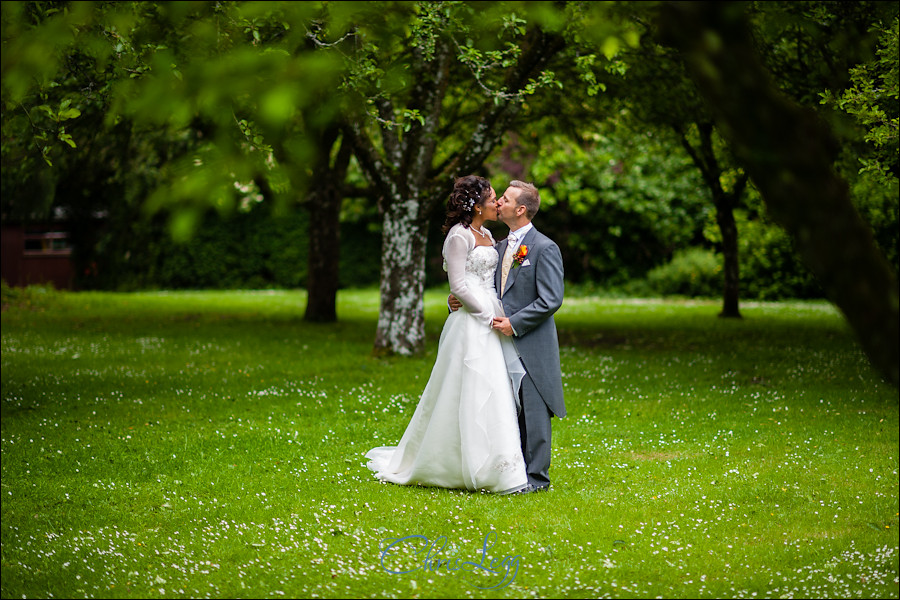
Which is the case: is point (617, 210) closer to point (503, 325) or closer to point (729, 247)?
point (729, 247)

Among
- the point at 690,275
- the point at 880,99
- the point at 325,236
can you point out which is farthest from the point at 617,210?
the point at 880,99

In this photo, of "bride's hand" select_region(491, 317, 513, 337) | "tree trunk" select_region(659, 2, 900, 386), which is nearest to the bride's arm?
"bride's hand" select_region(491, 317, 513, 337)

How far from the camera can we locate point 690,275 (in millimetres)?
30406

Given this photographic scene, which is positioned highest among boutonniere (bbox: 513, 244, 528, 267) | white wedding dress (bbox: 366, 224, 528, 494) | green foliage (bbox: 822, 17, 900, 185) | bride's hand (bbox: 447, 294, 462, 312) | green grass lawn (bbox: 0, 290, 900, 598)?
green foliage (bbox: 822, 17, 900, 185)

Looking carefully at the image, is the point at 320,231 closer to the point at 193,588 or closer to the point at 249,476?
the point at 249,476

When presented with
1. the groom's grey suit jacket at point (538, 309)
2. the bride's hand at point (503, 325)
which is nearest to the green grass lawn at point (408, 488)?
the groom's grey suit jacket at point (538, 309)

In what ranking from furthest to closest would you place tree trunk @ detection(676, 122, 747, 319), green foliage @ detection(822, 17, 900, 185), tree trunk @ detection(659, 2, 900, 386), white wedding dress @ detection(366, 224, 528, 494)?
tree trunk @ detection(676, 122, 747, 319) < green foliage @ detection(822, 17, 900, 185) < white wedding dress @ detection(366, 224, 528, 494) < tree trunk @ detection(659, 2, 900, 386)

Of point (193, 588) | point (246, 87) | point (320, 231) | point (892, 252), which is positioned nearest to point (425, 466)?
point (193, 588)

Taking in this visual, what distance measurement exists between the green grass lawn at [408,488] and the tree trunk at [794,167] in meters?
2.19

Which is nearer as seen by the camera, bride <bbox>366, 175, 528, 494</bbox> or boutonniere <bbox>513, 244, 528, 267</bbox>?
bride <bbox>366, 175, 528, 494</bbox>

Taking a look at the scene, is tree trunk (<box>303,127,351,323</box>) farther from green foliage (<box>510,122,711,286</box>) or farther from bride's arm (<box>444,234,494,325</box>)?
bride's arm (<box>444,234,494,325</box>)

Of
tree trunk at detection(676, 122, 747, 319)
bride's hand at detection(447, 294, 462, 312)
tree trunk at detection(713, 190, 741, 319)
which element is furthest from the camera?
tree trunk at detection(713, 190, 741, 319)

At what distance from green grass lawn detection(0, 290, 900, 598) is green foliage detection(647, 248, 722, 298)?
15.2 metres

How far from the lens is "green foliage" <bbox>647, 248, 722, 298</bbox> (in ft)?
98.4
